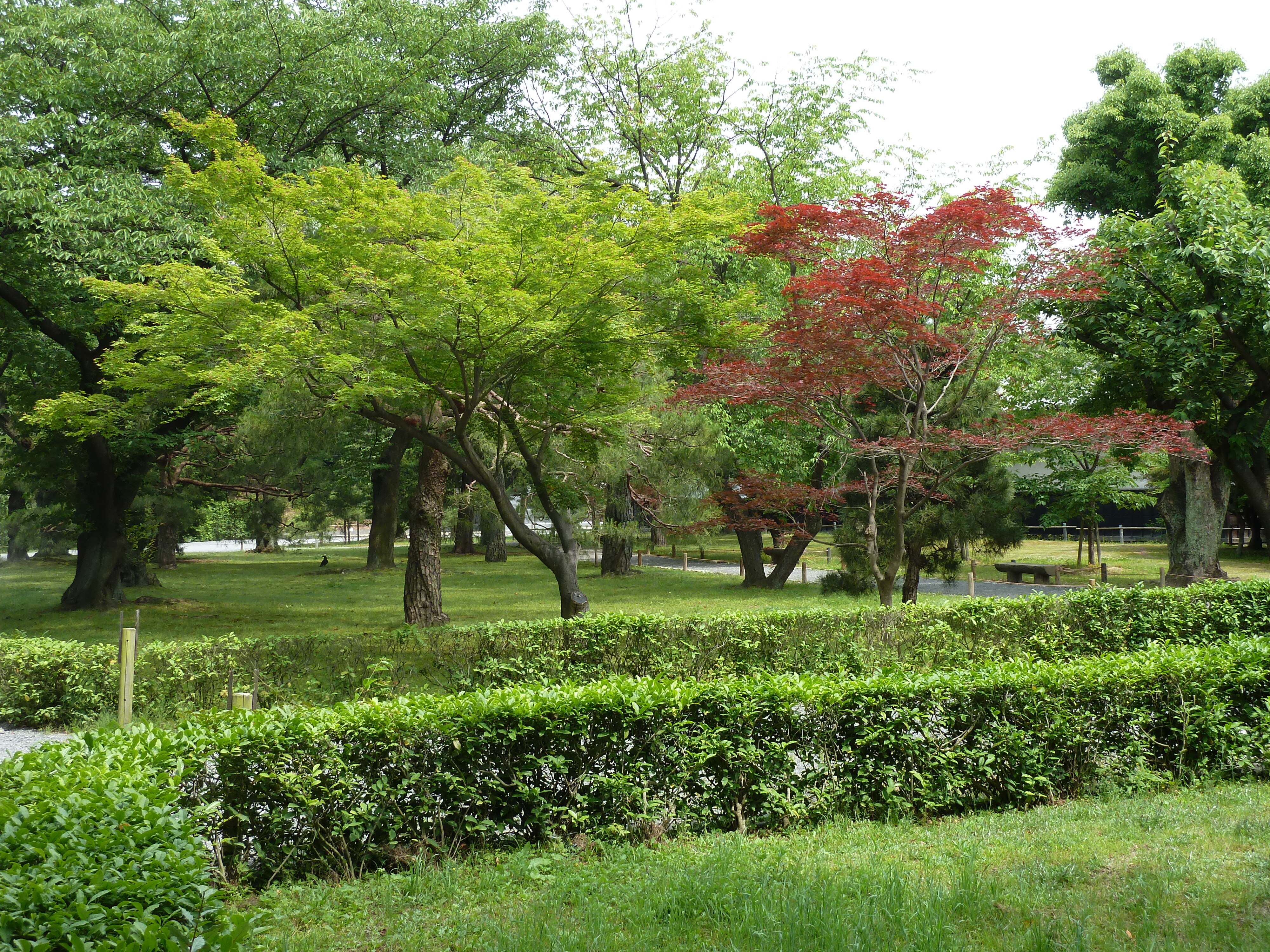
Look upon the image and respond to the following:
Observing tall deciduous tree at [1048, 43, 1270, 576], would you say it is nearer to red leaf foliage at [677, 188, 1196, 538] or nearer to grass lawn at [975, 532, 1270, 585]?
grass lawn at [975, 532, 1270, 585]

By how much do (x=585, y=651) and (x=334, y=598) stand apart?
14343mm

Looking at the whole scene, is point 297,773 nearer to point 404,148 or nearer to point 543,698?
point 543,698

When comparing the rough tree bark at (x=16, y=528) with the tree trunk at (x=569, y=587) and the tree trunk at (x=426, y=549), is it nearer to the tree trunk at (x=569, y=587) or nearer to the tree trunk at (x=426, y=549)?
the tree trunk at (x=426, y=549)

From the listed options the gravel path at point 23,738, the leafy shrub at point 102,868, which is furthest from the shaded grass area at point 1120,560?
the leafy shrub at point 102,868

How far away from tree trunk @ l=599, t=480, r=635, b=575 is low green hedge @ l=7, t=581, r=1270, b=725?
8189 mm

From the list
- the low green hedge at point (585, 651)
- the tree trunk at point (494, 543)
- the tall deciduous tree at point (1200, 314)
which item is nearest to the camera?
the low green hedge at point (585, 651)

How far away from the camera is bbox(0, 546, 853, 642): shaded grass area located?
16.3 meters

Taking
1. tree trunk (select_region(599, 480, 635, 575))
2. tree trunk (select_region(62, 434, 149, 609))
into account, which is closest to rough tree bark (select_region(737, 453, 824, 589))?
tree trunk (select_region(599, 480, 635, 575))

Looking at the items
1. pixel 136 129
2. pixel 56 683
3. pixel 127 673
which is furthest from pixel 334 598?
pixel 127 673

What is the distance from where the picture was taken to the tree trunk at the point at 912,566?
14781mm

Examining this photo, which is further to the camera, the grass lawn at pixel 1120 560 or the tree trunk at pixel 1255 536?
the tree trunk at pixel 1255 536

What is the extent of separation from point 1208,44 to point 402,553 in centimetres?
3502

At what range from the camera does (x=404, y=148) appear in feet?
56.4

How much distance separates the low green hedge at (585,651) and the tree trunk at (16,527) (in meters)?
23.9
